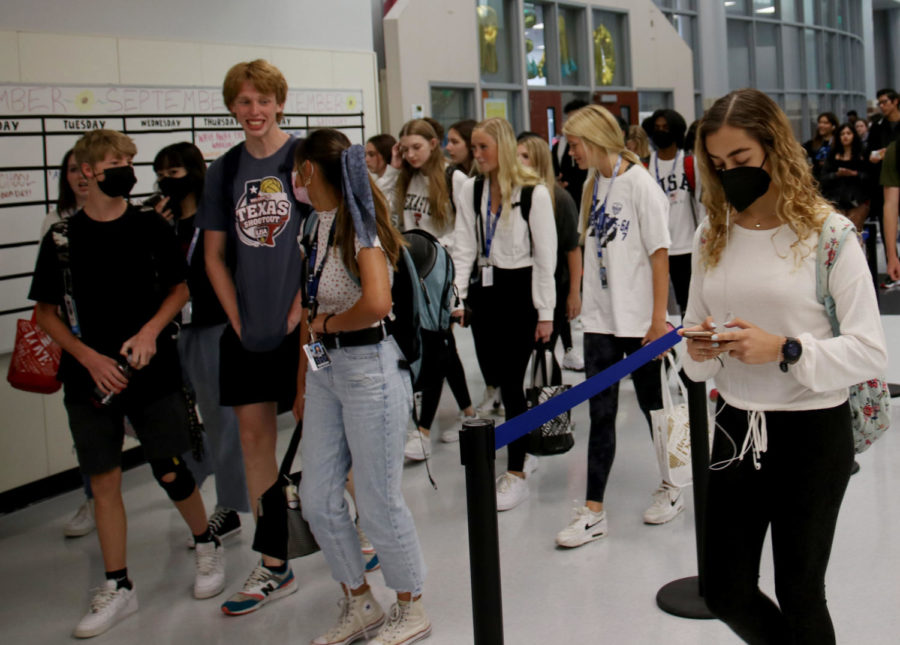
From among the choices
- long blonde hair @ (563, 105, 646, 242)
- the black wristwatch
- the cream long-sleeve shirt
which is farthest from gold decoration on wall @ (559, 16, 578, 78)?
the black wristwatch

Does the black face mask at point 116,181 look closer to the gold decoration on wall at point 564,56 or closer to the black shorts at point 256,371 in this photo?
the black shorts at point 256,371

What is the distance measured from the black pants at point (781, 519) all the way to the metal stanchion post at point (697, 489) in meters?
0.91

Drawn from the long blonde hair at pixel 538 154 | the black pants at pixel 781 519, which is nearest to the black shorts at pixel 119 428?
the black pants at pixel 781 519

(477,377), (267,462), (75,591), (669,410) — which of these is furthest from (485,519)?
(477,377)

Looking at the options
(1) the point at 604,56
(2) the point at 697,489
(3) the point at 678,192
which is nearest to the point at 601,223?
(2) the point at 697,489

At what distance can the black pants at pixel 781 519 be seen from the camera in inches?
74.4

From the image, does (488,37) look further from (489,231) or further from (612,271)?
(612,271)

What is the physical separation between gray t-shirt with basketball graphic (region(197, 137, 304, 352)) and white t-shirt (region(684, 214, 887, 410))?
4.69 feet

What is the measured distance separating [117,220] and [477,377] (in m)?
3.63

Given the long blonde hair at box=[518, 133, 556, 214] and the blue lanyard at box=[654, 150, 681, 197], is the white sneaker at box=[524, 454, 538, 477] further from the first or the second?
the blue lanyard at box=[654, 150, 681, 197]

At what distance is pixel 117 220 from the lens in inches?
126

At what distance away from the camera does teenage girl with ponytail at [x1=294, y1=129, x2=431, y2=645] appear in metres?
2.58

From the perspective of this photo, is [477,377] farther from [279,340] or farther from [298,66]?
[279,340]

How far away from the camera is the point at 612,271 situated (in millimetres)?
3496
